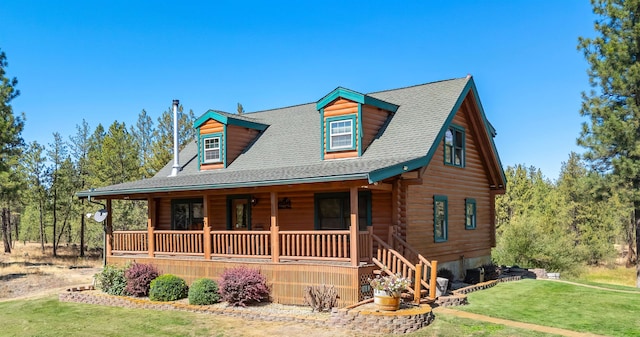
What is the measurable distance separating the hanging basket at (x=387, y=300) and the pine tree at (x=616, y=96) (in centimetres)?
1798

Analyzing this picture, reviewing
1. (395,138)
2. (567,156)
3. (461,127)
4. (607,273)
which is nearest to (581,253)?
(607,273)

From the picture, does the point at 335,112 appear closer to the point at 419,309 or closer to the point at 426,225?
the point at 426,225

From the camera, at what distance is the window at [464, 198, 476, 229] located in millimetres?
20250

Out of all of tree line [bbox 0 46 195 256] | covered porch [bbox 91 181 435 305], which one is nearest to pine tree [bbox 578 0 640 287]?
covered porch [bbox 91 181 435 305]

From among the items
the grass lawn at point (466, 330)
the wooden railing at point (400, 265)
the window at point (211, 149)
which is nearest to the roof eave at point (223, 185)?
the wooden railing at point (400, 265)

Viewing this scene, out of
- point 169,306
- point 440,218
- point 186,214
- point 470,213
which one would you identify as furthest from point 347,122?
point 186,214

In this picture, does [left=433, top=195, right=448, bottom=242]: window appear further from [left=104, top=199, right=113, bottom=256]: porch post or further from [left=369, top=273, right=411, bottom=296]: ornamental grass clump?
[left=104, top=199, right=113, bottom=256]: porch post

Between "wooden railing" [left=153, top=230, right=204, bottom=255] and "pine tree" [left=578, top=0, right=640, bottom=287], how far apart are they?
1986 centimetres

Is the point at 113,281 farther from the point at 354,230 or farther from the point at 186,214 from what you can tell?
the point at 354,230

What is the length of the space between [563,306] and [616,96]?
52.7 feet

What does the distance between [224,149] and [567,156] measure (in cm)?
4558

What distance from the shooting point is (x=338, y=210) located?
56.5 ft

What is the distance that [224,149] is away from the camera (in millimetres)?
20609

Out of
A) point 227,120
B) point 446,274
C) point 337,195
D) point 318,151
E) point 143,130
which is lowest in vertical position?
point 446,274
